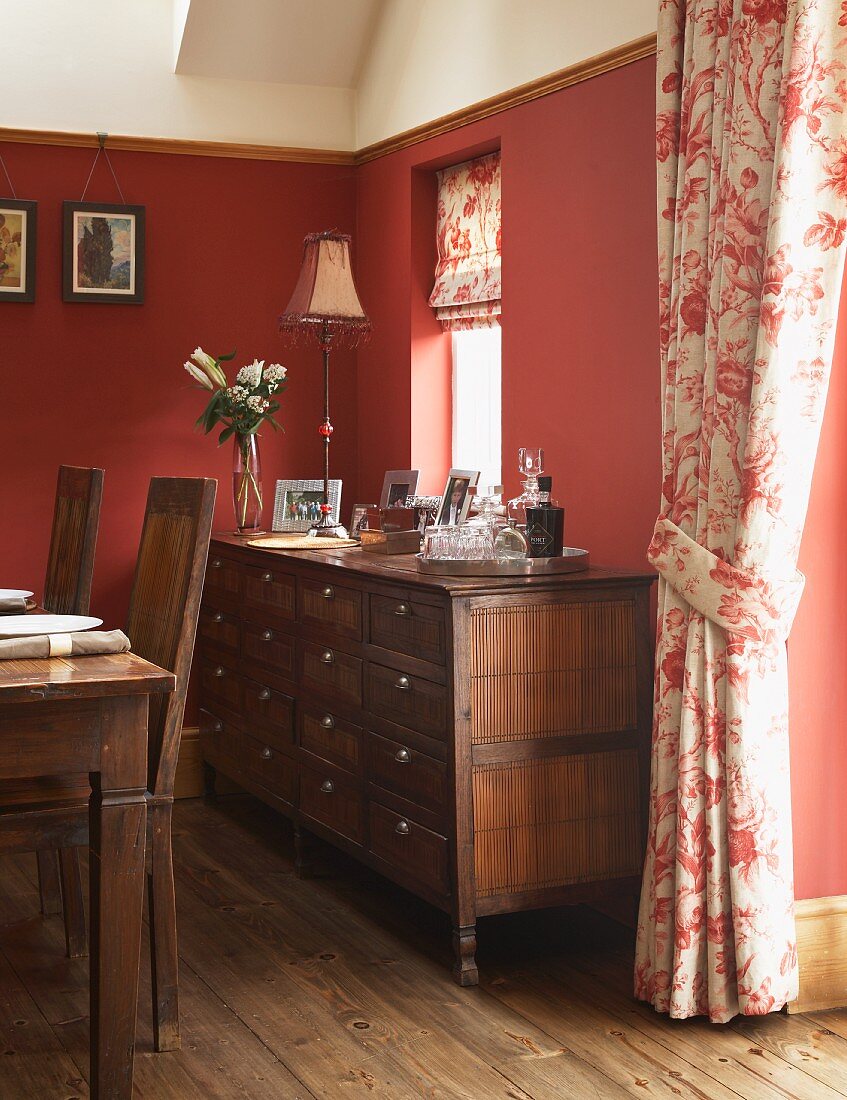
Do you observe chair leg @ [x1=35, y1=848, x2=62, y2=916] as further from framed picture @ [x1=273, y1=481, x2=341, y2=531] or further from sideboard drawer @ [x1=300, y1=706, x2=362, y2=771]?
framed picture @ [x1=273, y1=481, x2=341, y2=531]

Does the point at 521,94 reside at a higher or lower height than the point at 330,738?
higher

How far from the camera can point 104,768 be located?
2240 mm

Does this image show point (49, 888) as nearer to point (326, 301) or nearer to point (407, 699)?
point (407, 699)

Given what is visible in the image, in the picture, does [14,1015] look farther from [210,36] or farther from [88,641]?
[210,36]

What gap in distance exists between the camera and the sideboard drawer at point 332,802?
11.4ft

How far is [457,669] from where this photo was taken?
2959 millimetres

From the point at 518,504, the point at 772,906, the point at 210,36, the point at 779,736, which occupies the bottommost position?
the point at 772,906

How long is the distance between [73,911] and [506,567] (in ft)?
4.43

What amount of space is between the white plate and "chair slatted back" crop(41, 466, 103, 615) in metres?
0.58

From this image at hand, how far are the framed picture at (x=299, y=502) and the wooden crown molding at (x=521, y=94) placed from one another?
121 centimetres

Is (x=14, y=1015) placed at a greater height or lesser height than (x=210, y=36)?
lesser

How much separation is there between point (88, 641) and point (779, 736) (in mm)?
1422

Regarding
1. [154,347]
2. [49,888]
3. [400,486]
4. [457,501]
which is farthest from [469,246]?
[49,888]

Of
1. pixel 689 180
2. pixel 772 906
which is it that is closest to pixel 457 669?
pixel 772 906
